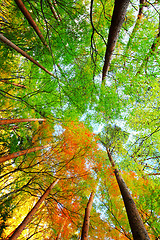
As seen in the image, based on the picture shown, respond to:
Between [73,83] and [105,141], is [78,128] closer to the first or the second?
[73,83]

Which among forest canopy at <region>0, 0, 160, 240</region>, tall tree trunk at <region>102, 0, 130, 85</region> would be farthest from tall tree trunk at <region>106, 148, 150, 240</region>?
tall tree trunk at <region>102, 0, 130, 85</region>

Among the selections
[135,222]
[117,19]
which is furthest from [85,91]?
[135,222]

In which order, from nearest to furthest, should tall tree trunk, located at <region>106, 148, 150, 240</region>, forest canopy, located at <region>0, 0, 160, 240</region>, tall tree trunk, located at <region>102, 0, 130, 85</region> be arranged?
1. tall tree trunk, located at <region>102, 0, 130, 85</region>
2. tall tree trunk, located at <region>106, 148, 150, 240</region>
3. forest canopy, located at <region>0, 0, 160, 240</region>

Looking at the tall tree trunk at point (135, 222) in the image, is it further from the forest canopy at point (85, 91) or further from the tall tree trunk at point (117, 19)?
the tall tree trunk at point (117, 19)

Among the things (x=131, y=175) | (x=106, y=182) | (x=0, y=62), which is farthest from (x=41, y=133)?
(x=131, y=175)

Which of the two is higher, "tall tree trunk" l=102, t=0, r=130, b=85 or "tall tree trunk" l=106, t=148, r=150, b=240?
"tall tree trunk" l=102, t=0, r=130, b=85

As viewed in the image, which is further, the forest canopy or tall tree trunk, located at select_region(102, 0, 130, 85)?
the forest canopy

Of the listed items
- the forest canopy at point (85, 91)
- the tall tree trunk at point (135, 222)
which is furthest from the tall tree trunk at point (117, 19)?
the tall tree trunk at point (135, 222)

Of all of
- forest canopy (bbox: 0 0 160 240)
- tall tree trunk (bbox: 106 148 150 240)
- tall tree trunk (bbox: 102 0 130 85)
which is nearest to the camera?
tall tree trunk (bbox: 102 0 130 85)

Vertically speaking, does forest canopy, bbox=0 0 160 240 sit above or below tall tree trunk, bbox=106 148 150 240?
above

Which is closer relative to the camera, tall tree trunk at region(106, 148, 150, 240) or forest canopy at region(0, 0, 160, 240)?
tall tree trunk at region(106, 148, 150, 240)

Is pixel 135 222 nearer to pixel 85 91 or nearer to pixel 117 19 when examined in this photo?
pixel 85 91

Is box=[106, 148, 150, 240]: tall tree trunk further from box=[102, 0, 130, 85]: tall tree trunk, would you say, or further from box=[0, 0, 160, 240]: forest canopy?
box=[102, 0, 130, 85]: tall tree trunk

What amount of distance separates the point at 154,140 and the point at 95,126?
7.69 ft
